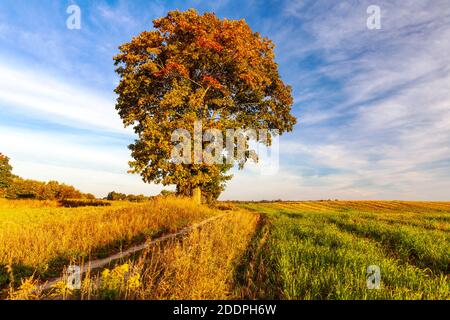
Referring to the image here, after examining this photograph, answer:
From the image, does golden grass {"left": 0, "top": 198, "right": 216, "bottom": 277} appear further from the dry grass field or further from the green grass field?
the green grass field

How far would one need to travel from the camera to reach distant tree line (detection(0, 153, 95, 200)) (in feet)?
116

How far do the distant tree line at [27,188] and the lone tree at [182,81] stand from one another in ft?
65.7

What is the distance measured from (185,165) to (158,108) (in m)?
4.57

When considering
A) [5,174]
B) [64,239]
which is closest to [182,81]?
[64,239]

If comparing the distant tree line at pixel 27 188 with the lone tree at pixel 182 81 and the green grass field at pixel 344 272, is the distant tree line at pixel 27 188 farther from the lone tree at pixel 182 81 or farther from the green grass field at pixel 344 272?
the green grass field at pixel 344 272

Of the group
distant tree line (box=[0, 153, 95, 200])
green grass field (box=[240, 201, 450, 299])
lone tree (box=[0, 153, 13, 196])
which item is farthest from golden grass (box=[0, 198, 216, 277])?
lone tree (box=[0, 153, 13, 196])

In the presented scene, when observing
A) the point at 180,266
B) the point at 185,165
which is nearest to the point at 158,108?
the point at 185,165

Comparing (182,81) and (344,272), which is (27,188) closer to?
(182,81)

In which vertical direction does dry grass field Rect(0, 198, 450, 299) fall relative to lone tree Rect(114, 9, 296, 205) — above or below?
below

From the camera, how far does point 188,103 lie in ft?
67.2

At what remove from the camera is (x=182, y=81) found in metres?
21.1

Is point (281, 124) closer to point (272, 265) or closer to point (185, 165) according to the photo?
point (185, 165)

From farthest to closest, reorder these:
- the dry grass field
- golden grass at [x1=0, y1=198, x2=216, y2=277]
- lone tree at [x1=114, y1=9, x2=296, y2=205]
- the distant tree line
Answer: the distant tree line, lone tree at [x1=114, y1=9, x2=296, y2=205], golden grass at [x1=0, y1=198, x2=216, y2=277], the dry grass field

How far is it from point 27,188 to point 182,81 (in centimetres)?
2741
